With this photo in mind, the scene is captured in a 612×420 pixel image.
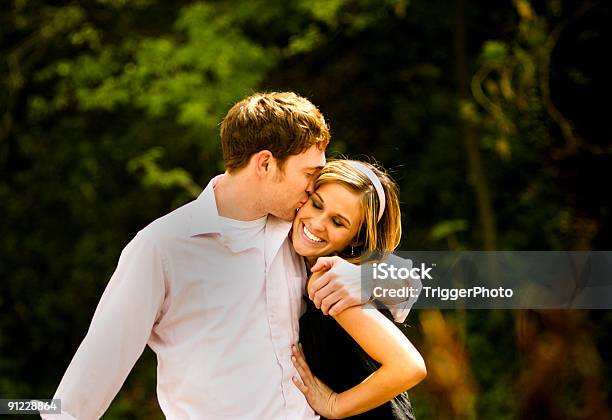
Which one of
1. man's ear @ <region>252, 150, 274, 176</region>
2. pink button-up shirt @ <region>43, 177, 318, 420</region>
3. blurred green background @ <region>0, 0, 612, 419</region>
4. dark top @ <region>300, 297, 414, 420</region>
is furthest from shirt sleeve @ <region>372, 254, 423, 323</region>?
blurred green background @ <region>0, 0, 612, 419</region>

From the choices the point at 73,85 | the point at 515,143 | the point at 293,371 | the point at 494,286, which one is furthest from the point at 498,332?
the point at 293,371

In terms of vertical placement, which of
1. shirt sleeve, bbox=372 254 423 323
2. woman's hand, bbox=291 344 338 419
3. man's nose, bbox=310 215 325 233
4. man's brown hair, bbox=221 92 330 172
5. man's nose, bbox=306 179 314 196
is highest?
man's brown hair, bbox=221 92 330 172

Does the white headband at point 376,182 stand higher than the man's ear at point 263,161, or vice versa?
the man's ear at point 263,161

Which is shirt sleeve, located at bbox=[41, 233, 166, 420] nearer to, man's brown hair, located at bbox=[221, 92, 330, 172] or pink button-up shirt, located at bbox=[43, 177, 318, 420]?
pink button-up shirt, located at bbox=[43, 177, 318, 420]

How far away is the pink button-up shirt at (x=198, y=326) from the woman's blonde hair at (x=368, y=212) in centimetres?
18

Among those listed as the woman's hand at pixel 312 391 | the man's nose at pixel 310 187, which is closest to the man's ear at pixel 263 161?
the man's nose at pixel 310 187

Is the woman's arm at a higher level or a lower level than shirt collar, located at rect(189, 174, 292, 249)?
lower

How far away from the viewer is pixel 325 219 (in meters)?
2.21

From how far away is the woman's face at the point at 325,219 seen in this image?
2213mm

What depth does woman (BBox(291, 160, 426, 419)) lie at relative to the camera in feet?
7.07

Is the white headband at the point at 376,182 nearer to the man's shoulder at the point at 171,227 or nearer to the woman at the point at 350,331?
the woman at the point at 350,331

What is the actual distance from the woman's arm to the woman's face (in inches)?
6.8

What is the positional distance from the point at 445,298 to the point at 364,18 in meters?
1.63

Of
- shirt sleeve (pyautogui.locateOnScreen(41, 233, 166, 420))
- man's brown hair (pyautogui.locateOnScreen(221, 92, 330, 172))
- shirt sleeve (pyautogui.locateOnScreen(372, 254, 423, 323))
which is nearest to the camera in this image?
shirt sleeve (pyautogui.locateOnScreen(41, 233, 166, 420))
